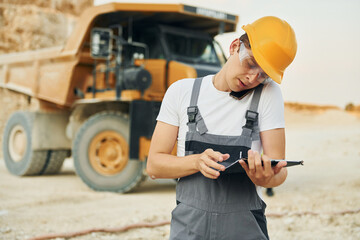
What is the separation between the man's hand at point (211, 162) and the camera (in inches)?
60.2

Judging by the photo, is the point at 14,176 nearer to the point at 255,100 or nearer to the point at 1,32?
the point at 255,100

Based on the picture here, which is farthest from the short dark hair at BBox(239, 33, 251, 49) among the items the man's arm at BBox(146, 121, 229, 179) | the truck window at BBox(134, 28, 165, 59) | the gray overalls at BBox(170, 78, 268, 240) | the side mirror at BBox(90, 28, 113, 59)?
the truck window at BBox(134, 28, 165, 59)

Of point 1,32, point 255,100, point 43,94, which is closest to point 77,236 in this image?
point 255,100

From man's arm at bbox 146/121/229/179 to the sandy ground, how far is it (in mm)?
2453

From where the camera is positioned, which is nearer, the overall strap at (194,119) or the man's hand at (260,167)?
the man's hand at (260,167)

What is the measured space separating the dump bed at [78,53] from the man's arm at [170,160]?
Answer: 4.71 m

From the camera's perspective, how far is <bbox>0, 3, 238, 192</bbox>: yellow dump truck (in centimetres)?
614

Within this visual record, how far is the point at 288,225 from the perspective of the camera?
14.9 ft

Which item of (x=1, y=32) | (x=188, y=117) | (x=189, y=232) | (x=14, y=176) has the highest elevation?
(x=1, y=32)

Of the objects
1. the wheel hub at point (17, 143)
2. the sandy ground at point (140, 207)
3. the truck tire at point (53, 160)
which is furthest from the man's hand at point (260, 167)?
the wheel hub at point (17, 143)

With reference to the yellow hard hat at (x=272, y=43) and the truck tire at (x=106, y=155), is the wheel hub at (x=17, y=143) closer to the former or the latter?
the truck tire at (x=106, y=155)

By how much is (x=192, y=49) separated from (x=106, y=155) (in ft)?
6.93

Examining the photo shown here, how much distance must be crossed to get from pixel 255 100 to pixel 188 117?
28 centimetres

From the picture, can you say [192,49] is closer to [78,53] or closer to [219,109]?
[78,53]
